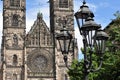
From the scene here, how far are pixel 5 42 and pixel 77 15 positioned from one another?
54925 mm

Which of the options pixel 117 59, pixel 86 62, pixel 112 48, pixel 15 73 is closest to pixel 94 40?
pixel 86 62

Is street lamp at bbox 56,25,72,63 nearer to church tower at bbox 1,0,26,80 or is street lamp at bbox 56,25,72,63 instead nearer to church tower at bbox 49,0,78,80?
church tower at bbox 1,0,26,80

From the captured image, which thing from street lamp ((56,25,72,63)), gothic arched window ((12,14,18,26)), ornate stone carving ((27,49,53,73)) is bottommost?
ornate stone carving ((27,49,53,73))

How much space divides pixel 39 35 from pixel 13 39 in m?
4.84

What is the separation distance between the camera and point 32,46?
233ft

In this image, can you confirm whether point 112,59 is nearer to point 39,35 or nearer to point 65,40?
point 65,40

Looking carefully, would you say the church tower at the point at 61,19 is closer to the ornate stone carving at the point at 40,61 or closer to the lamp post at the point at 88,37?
the ornate stone carving at the point at 40,61

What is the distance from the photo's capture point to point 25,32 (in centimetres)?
7056

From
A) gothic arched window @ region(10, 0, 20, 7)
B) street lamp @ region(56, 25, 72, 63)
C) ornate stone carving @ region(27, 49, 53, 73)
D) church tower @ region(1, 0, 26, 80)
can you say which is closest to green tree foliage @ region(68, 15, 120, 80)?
street lamp @ region(56, 25, 72, 63)

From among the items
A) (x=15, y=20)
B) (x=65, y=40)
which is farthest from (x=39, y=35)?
(x=65, y=40)

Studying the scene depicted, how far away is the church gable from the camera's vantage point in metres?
71.2

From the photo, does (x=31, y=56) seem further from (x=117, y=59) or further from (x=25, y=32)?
(x=117, y=59)

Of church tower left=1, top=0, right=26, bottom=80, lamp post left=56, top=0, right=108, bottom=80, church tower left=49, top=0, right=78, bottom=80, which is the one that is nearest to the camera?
lamp post left=56, top=0, right=108, bottom=80

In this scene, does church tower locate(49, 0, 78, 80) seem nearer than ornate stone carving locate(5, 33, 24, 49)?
No
